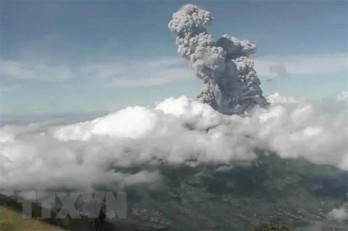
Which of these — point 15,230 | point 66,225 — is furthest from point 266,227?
point 15,230

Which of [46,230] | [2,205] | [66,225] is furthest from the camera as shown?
[66,225]

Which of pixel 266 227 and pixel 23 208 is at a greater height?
pixel 23 208

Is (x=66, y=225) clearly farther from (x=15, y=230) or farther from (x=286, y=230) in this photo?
(x=286, y=230)

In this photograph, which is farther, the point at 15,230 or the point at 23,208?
the point at 23,208

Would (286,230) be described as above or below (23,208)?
below

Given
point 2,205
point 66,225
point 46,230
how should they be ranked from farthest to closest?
point 66,225 < point 2,205 < point 46,230

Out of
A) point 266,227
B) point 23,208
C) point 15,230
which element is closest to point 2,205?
point 23,208

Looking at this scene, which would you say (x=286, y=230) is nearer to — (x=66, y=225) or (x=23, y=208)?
(x=66, y=225)

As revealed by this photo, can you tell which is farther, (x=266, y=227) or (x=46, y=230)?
(x=266, y=227)
